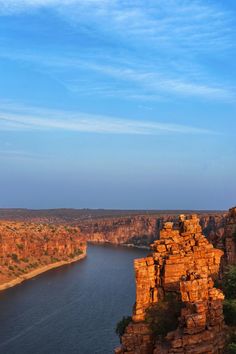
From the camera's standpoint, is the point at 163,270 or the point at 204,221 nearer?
the point at 163,270

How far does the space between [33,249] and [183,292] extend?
91.0 meters

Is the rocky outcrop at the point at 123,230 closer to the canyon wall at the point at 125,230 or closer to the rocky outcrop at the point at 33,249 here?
the canyon wall at the point at 125,230

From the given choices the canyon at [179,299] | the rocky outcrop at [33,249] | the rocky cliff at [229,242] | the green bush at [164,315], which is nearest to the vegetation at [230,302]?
the canyon at [179,299]

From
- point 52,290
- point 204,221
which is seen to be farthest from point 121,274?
point 204,221

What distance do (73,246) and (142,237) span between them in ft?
161

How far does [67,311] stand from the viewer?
61.4 m

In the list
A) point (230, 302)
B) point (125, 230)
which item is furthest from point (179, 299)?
point (125, 230)

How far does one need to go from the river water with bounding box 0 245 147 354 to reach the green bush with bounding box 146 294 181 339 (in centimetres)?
2406

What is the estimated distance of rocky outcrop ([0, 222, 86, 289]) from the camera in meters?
92.1

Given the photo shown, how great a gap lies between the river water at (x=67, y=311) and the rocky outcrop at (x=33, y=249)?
14.0 ft

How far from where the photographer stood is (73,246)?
4815 inches

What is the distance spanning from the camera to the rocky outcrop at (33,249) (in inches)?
3628

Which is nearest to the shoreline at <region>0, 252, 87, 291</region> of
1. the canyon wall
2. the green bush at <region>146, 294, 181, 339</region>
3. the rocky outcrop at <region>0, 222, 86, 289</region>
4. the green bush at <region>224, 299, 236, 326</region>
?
the rocky outcrop at <region>0, 222, 86, 289</region>

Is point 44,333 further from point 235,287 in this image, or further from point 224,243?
point 235,287
